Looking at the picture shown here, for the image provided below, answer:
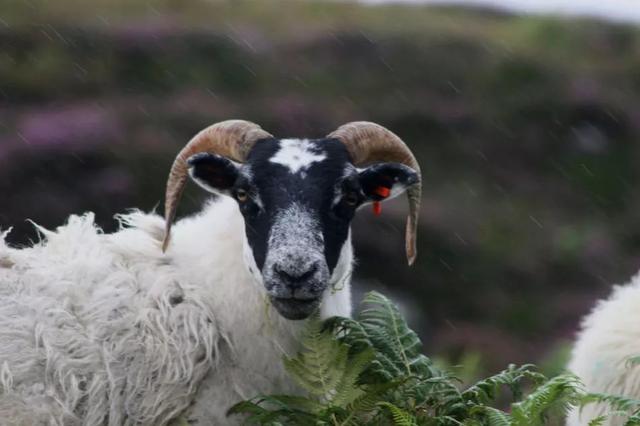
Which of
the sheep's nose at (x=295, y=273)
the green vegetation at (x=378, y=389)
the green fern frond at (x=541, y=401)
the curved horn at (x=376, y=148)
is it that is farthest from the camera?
the curved horn at (x=376, y=148)

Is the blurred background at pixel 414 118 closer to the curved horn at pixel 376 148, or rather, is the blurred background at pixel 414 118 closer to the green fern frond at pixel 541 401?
the curved horn at pixel 376 148

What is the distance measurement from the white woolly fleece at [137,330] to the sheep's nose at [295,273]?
0.59 meters

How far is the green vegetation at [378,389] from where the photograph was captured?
6324mm

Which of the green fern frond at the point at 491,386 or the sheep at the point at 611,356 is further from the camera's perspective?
the sheep at the point at 611,356

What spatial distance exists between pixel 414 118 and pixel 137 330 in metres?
20.1

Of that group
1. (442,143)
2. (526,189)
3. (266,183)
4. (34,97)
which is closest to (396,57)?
(442,143)

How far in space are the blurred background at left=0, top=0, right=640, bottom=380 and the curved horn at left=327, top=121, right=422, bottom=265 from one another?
10622 mm

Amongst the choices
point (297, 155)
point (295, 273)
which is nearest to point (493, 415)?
point (295, 273)

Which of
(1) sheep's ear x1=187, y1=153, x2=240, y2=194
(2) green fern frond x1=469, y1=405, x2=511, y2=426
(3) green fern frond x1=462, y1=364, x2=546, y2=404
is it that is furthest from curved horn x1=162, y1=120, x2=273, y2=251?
(2) green fern frond x1=469, y1=405, x2=511, y2=426

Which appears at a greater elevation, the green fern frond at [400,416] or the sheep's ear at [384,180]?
the sheep's ear at [384,180]

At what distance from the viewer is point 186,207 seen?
65.5 ft

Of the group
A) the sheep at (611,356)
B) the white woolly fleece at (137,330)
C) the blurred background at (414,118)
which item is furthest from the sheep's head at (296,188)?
the blurred background at (414,118)

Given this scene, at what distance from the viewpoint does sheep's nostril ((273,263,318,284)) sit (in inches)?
253

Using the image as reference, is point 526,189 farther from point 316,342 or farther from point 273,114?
point 316,342
